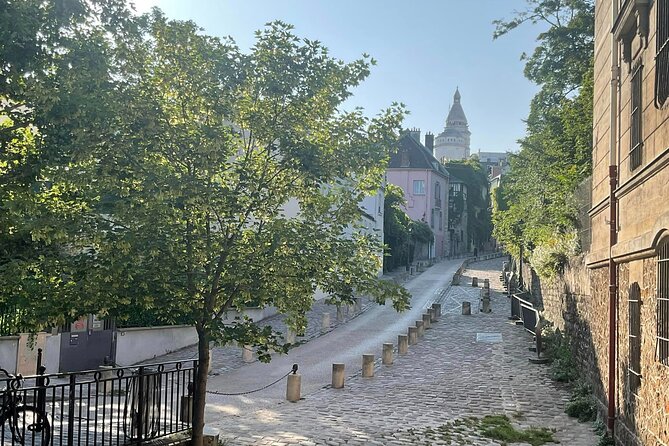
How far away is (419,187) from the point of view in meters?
67.9

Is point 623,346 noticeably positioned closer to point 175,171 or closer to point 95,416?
point 175,171

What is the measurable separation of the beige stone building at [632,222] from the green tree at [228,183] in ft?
9.97

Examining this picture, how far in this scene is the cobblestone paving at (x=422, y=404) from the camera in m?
10.2

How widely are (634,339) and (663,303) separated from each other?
1885mm

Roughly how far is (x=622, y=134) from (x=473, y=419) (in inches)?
211

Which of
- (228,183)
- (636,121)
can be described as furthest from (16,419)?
(636,121)

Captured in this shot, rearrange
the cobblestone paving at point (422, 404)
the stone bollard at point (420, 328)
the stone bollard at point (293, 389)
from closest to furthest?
1. the cobblestone paving at point (422, 404)
2. the stone bollard at point (293, 389)
3. the stone bollard at point (420, 328)

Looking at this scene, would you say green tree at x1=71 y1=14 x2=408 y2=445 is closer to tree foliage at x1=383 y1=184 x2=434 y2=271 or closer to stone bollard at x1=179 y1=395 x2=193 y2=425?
stone bollard at x1=179 y1=395 x2=193 y2=425

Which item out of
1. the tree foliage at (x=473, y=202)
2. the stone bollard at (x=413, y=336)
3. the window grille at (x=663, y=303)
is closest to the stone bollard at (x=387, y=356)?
the stone bollard at (x=413, y=336)

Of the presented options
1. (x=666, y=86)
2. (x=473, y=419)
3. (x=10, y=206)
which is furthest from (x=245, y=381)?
(x=666, y=86)

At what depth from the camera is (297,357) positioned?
19.6 meters

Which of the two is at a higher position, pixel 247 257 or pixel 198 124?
pixel 198 124

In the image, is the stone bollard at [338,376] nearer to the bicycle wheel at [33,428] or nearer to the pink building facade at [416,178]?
the bicycle wheel at [33,428]

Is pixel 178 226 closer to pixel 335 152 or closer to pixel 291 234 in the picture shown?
pixel 291 234
